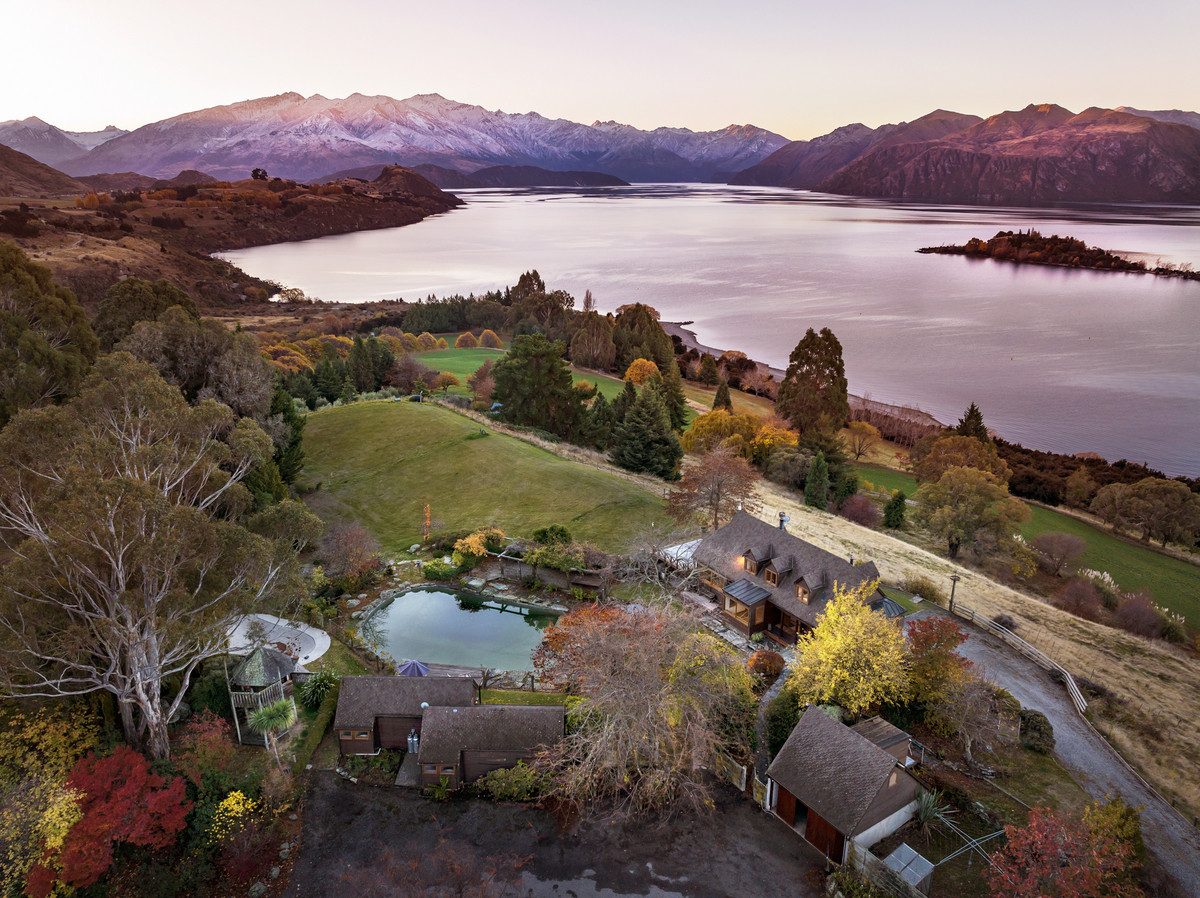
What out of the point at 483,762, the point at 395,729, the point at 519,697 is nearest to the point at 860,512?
the point at 519,697

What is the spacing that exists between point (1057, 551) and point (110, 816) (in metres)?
52.0

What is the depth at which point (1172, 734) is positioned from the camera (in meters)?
25.4

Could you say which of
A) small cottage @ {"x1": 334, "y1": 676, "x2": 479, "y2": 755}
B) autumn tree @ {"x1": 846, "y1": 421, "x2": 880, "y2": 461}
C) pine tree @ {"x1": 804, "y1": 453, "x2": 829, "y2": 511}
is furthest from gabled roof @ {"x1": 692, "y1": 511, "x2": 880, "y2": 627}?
autumn tree @ {"x1": 846, "y1": 421, "x2": 880, "y2": 461}

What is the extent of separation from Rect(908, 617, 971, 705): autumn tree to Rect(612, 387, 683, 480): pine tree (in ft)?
102

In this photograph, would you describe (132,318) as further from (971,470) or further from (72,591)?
(971,470)

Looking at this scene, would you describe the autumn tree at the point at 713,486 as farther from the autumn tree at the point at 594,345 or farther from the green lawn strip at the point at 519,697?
the autumn tree at the point at 594,345

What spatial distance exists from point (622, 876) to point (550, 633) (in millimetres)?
9590

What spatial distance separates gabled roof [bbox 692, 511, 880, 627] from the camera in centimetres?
2946

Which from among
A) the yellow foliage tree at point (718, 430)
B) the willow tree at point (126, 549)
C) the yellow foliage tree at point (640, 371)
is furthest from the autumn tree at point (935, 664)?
the yellow foliage tree at point (640, 371)

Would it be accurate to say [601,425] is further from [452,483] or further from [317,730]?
[317,730]

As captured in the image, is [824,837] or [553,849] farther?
[553,849]

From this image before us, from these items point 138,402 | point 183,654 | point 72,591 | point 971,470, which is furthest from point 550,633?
point 971,470

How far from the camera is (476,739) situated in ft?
73.4

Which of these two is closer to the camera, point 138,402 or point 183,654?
point 183,654
